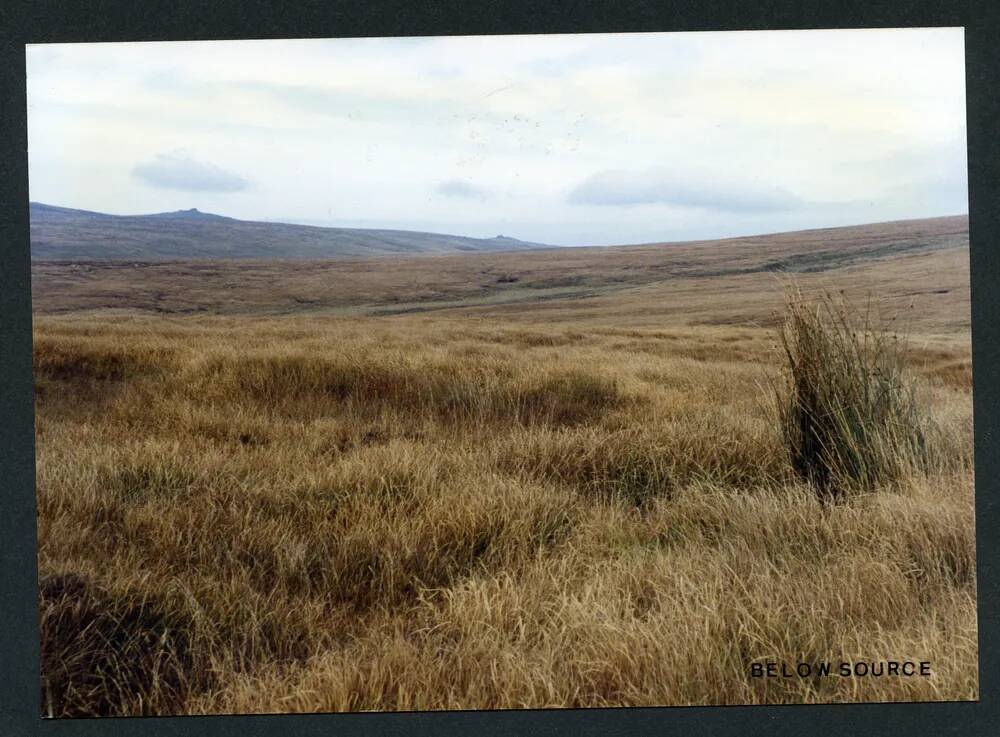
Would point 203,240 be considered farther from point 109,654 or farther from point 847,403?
point 847,403

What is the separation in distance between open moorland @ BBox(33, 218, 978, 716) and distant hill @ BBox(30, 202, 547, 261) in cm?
10

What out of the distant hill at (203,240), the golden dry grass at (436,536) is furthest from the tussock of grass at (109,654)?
the distant hill at (203,240)

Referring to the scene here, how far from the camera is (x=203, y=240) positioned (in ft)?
10.3

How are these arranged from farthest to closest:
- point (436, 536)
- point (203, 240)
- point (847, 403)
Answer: point (203, 240), point (847, 403), point (436, 536)

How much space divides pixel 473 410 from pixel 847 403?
1.58 metres

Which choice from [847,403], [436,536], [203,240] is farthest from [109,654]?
[847,403]

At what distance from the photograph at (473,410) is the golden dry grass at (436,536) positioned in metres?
0.01

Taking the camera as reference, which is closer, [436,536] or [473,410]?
[436,536]

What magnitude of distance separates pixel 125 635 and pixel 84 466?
0.78m

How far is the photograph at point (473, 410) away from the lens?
2.44 m

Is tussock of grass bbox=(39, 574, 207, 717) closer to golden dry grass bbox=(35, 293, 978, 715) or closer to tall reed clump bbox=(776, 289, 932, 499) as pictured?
golden dry grass bbox=(35, 293, 978, 715)

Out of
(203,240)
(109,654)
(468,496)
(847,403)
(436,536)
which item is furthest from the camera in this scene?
(203,240)

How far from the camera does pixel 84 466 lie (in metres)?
2.88

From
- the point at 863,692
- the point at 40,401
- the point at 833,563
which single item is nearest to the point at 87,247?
the point at 40,401
